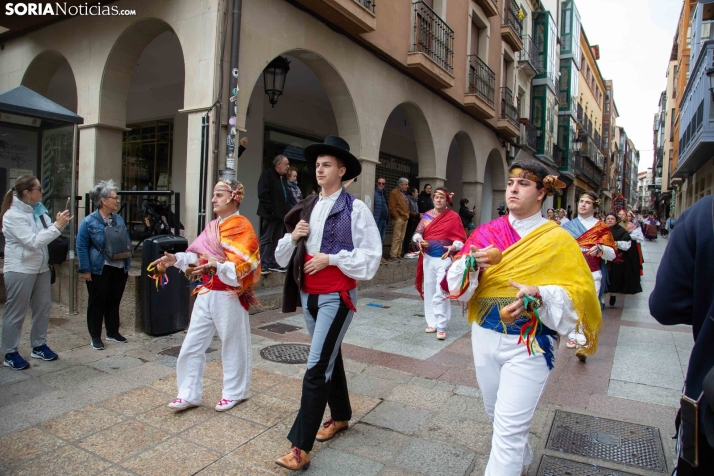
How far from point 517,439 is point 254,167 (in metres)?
10.0

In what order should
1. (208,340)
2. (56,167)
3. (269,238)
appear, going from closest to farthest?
1. (208,340)
2. (56,167)
3. (269,238)

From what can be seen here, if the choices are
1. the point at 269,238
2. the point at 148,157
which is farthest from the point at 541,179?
the point at 148,157

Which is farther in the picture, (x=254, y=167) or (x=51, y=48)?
(x=254, y=167)

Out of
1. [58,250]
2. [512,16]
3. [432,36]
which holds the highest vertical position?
[512,16]

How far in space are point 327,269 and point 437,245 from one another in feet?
11.6

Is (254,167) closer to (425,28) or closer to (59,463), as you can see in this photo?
(425,28)

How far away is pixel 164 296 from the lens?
233 inches

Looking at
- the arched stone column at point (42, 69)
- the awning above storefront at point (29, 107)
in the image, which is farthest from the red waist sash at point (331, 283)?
the arched stone column at point (42, 69)

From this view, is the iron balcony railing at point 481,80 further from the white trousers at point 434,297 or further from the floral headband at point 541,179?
the floral headband at point 541,179

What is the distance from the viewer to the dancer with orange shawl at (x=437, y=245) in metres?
6.34

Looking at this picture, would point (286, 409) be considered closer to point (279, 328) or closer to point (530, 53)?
point (279, 328)

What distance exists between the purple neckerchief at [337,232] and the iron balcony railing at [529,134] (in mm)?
18651

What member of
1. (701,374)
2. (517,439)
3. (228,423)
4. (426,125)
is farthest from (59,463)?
(426,125)

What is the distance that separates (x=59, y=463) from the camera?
2.98m
